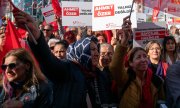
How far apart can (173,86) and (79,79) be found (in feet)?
2.38

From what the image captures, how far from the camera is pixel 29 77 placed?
290cm

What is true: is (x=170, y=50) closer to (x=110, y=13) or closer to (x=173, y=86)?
(x=110, y=13)

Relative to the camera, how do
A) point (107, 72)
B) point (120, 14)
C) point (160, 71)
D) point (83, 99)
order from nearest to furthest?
point (83, 99) < point (107, 72) < point (160, 71) < point (120, 14)

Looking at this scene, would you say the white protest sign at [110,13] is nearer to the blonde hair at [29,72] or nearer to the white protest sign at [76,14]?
the white protest sign at [76,14]

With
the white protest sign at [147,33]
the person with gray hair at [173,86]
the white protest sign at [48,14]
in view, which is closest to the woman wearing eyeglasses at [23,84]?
the person with gray hair at [173,86]

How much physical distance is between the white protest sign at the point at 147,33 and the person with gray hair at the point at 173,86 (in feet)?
8.50

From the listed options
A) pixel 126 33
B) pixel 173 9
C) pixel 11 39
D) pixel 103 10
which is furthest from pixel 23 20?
pixel 173 9

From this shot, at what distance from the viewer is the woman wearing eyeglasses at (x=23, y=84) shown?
108 inches

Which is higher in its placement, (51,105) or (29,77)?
(29,77)

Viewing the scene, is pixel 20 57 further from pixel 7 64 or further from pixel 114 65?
pixel 114 65

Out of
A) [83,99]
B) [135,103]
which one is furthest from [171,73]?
[135,103]

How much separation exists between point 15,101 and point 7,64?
335 millimetres

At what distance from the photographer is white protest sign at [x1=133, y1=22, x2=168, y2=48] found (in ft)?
17.6

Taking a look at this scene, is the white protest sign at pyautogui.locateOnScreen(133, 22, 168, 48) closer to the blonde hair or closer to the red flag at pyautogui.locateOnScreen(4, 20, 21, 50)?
the red flag at pyautogui.locateOnScreen(4, 20, 21, 50)
